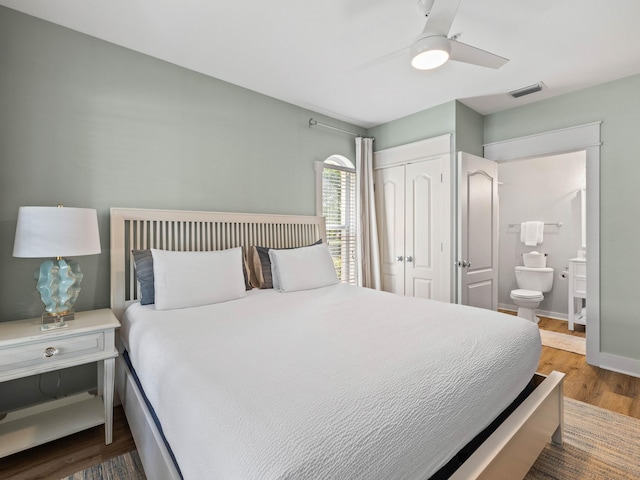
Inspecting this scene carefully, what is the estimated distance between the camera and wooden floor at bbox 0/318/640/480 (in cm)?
169

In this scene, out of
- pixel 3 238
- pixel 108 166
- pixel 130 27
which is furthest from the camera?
pixel 108 166

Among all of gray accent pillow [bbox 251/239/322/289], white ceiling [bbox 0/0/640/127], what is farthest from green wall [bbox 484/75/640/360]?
gray accent pillow [bbox 251/239/322/289]

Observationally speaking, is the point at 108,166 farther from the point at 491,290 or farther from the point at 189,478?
the point at 491,290

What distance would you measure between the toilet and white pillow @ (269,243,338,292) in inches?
114

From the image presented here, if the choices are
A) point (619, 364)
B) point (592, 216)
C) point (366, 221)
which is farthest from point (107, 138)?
point (619, 364)

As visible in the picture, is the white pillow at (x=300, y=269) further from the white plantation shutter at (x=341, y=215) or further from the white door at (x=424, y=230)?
the white door at (x=424, y=230)

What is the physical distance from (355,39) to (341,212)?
2.04m

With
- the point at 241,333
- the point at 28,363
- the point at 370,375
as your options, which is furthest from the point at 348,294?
the point at 28,363

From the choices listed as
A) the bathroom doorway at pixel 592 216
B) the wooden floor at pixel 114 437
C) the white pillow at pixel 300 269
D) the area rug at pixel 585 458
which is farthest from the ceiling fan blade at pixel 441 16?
the wooden floor at pixel 114 437

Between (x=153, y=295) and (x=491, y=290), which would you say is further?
(x=491, y=290)

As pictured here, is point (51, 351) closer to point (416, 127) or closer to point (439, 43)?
point (439, 43)

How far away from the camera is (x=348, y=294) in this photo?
2.53 meters

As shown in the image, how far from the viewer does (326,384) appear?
3.54 ft

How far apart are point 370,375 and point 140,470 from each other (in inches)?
57.0
